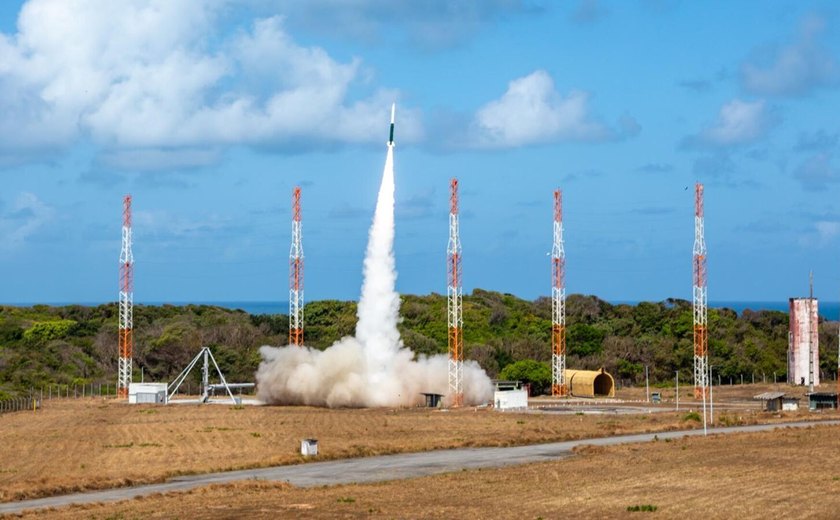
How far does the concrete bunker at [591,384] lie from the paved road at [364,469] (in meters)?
40.9

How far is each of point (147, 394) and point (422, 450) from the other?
137 ft

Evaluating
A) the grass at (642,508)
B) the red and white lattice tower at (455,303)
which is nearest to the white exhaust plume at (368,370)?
the red and white lattice tower at (455,303)

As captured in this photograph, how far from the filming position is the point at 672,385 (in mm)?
130750

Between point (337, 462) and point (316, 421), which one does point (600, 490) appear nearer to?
point (337, 462)

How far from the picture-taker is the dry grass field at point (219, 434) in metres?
58.3

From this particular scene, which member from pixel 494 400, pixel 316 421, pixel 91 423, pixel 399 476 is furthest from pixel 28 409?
pixel 399 476

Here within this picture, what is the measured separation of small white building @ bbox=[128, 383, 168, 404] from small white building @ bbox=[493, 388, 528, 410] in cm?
2684

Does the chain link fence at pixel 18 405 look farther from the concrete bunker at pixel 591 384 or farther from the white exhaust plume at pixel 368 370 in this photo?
the concrete bunker at pixel 591 384

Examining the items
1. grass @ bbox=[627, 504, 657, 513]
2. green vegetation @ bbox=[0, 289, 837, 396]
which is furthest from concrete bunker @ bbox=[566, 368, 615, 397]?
grass @ bbox=[627, 504, 657, 513]

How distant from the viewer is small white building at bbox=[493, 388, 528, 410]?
315 ft

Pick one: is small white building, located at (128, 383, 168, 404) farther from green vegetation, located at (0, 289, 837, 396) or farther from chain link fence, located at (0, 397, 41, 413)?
green vegetation, located at (0, 289, 837, 396)

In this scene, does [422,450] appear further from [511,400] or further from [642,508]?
[511,400]

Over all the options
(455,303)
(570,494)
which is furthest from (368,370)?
(570,494)

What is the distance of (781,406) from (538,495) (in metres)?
49.5
